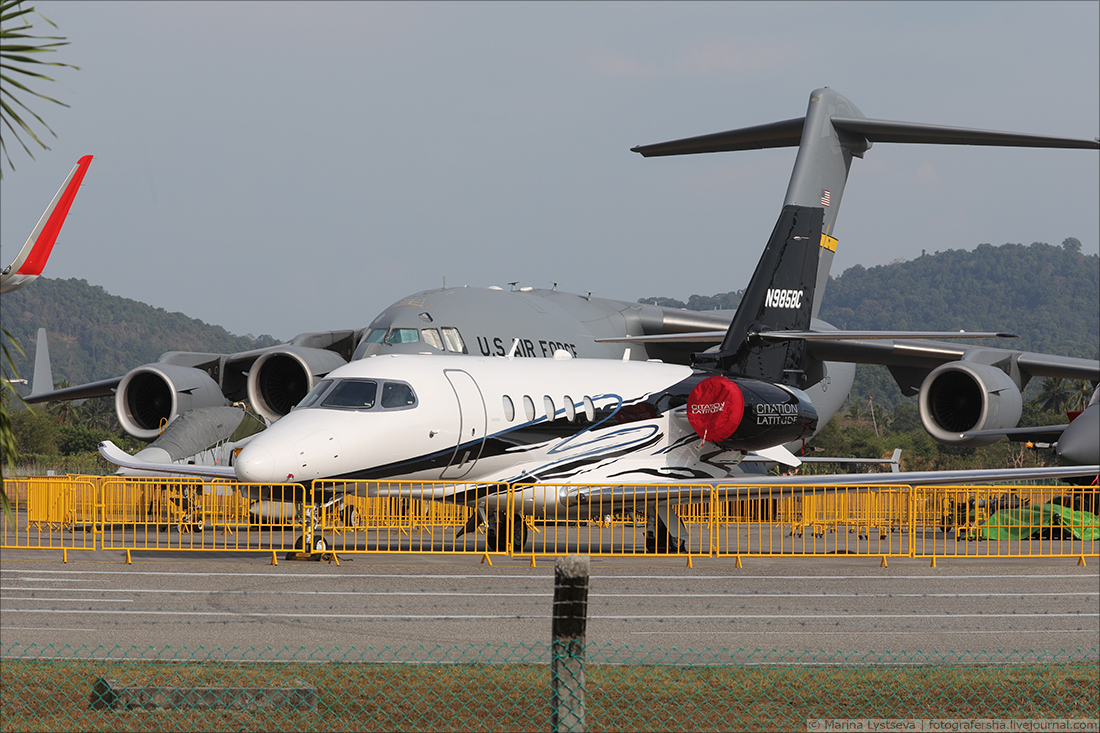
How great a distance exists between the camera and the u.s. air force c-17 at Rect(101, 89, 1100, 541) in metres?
13.8

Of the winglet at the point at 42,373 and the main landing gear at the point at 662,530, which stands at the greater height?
the winglet at the point at 42,373

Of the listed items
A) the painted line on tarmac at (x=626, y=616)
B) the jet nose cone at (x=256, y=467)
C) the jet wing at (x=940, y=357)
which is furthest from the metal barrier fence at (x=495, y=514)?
the jet wing at (x=940, y=357)

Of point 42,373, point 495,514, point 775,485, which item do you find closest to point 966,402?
point 775,485

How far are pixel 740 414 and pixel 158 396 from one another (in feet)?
46.4

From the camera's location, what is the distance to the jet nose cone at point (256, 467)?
41.7ft

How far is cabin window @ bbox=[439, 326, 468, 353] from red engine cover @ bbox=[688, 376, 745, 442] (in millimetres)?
5732

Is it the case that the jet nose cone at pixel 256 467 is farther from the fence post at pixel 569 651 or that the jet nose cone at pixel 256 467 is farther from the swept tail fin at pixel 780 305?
the fence post at pixel 569 651

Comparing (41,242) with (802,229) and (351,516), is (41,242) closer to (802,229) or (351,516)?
(351,516)

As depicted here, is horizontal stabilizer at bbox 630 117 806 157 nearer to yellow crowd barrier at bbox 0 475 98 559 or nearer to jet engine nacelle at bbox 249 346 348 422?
jet engine nacelle at bbox 249 346 348 422

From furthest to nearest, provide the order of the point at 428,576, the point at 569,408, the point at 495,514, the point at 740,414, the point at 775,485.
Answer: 1. the point at 740,414
2. the point at 569,408
3. the point at 775,485
4. the point at 495,514
5. the point at 428,576

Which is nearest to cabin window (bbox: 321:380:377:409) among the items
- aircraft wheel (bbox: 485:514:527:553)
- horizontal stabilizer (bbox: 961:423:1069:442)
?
aircraft wheel (bbox: 485:514:527:553)

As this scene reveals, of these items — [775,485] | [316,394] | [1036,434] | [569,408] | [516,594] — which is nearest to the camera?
[516,594]

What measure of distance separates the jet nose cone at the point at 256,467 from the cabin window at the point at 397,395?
173 centimetres

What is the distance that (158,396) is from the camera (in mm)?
25031
